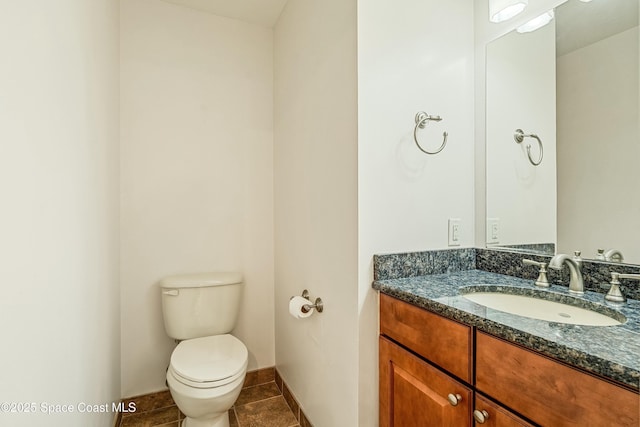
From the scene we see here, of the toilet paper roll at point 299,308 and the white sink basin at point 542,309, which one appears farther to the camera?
the toilet paper roll at point 299,308

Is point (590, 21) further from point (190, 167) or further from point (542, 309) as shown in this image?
point (190, 167)

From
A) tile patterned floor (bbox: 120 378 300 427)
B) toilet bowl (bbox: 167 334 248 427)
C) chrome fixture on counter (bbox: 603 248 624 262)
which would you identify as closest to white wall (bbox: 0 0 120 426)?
toilet bowl (bbox: 167 334 248 427)

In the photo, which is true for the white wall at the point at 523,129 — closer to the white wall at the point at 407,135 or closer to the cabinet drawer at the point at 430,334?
the white wall at the point at 407,135

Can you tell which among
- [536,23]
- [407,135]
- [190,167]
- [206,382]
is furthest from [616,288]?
[190,167]

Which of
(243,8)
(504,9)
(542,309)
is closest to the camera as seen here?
(542,309)

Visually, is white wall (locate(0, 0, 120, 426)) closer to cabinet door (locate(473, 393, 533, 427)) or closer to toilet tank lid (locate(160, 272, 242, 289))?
toilet tank lid (locate(160, 272, 242, 289))

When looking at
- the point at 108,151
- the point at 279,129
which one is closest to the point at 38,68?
Result: the point at 108,151

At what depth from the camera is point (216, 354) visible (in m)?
1.61

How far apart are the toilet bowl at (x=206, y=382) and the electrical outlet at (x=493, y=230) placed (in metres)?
1.33

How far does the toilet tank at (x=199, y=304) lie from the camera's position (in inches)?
70.9

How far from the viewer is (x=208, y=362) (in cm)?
152

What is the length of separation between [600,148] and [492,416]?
1.01 m

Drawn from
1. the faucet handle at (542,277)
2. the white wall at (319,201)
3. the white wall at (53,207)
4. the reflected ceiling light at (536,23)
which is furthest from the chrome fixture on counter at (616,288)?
the white wall at (53,207)

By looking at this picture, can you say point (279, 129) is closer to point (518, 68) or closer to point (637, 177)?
point (518, 68)
